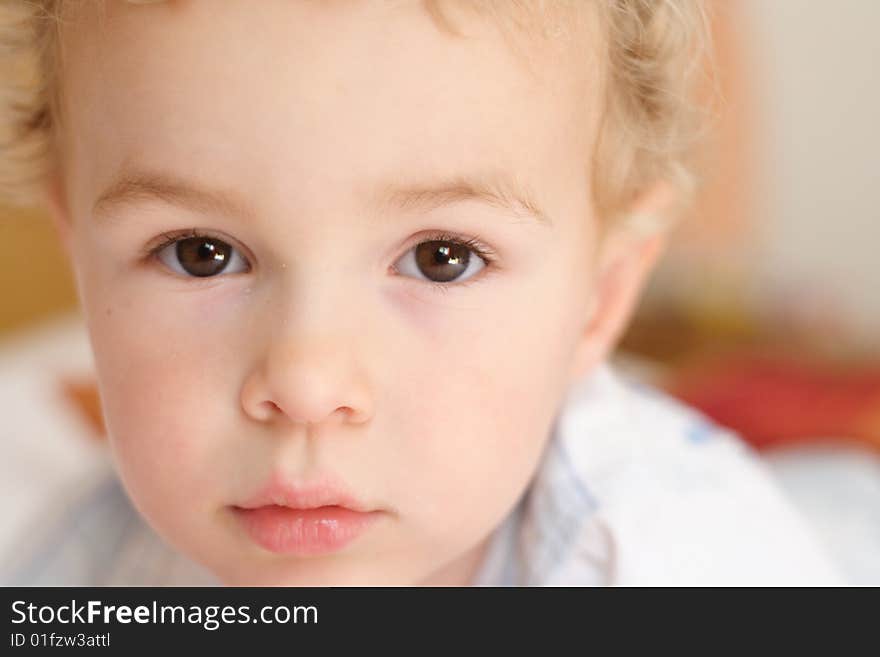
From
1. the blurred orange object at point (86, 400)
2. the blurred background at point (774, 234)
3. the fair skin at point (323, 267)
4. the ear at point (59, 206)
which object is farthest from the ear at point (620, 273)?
the blurred background at point (774, 234)

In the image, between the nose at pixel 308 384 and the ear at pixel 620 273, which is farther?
the ear at pixel 620 273

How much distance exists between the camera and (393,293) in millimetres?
657

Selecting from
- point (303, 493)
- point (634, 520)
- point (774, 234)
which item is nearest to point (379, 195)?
point (303, 493)

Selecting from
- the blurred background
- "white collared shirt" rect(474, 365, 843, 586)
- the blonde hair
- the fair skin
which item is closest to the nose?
the fair skin

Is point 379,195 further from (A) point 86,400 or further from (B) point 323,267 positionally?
(A) point 86,400

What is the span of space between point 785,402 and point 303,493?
3.69 ft

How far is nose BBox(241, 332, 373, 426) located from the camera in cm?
61

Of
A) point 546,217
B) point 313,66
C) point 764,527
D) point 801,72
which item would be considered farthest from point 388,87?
point 801,72

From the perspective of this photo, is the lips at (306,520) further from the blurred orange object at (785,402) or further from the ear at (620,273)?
the blurred orange object at (785,402)

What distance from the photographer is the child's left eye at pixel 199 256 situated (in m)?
0.67

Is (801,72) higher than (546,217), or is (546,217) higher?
(801,72)

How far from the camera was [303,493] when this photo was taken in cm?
64
